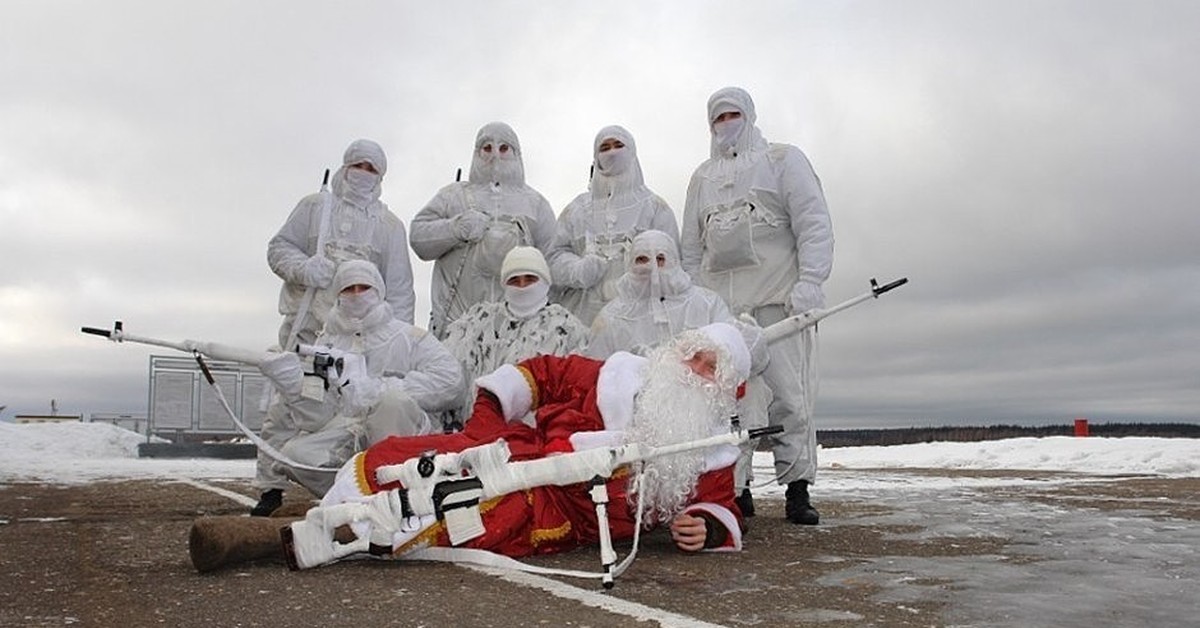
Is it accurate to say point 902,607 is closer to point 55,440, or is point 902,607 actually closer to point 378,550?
point 378,550

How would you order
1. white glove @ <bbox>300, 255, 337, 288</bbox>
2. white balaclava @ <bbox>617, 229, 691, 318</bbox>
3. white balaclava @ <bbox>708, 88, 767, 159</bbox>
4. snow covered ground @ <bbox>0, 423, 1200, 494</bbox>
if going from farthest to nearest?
snow covered ground @ <bbox>0, 423, 1200, 494</bbox> → white glove @ <bbox>300, 255, 337, 288</bbox> → white balaclava @ <bbox>708, 88, 767, 159</bbox> → white balaclava @ <bbox>617, 229, 691, 318</bbox>

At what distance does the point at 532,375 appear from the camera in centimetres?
482

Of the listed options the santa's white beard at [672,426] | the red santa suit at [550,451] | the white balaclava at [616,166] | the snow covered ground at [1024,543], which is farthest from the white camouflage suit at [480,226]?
the santa's white beard at [672,426]

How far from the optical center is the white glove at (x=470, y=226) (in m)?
7.25

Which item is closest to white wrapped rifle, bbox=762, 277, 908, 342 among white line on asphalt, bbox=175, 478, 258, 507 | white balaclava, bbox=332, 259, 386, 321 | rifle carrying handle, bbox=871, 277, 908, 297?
rifle carrying handle, bbox=871, 277, 908, 297

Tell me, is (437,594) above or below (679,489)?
below

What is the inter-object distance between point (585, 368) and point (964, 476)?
29.6 ft

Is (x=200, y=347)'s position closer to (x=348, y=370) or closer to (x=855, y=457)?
(x=348, y=370)

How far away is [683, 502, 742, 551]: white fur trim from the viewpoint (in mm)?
4449

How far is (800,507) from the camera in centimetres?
605

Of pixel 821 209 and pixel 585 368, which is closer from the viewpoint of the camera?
pixel 585 368

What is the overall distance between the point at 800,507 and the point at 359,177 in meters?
3.77

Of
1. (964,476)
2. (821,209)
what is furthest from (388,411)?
(964,476)

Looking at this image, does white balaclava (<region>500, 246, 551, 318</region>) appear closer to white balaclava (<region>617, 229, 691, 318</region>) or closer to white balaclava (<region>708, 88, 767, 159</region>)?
white balaclava (<region>617, 229, 691, 318</region>)
